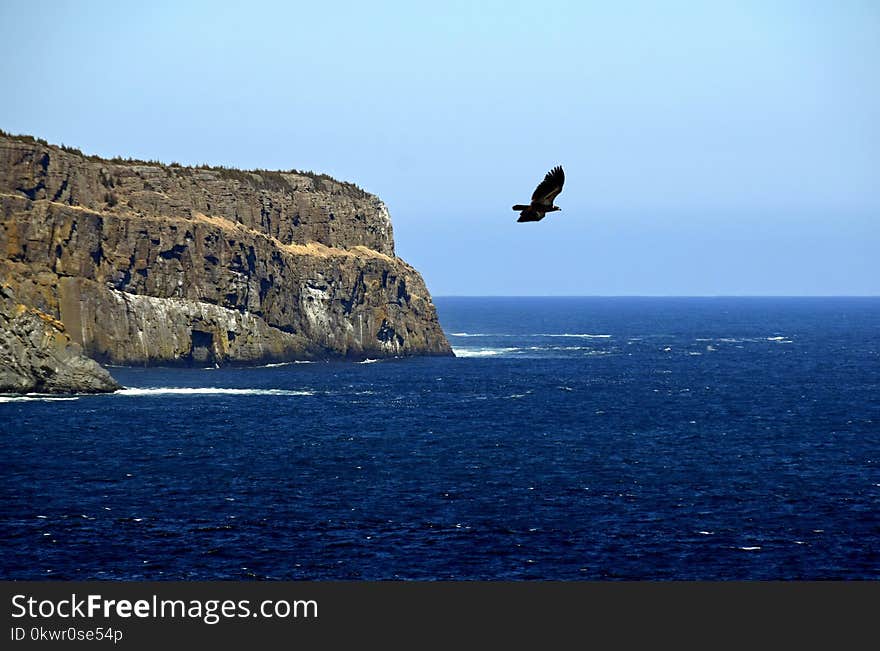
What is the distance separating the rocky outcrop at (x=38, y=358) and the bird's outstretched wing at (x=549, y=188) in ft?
304

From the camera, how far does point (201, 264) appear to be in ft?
536

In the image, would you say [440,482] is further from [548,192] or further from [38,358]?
[38,358]

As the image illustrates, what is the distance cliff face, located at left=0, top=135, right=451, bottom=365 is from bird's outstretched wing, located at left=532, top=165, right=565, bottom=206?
122689 mm

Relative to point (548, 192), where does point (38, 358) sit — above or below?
below

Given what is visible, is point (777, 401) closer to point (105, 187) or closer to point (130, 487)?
point (130, 487)

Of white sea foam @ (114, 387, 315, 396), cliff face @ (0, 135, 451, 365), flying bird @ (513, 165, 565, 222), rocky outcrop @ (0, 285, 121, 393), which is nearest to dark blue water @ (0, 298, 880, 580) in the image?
white sea foam @ (114, 387, 315, 396)

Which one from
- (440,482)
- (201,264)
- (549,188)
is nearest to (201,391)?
(201,264)

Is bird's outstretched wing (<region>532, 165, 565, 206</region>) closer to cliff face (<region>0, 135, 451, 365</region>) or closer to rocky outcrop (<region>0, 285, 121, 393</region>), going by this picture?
rocky outcrop (<region>0, 285, 121, 393</region>)

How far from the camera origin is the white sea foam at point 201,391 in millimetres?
127812

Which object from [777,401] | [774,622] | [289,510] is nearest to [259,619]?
[774,622]

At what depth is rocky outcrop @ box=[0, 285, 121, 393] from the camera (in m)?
116

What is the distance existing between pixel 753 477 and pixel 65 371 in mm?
70713

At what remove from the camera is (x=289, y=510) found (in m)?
70.8

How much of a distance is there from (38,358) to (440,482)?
56.5 metres
